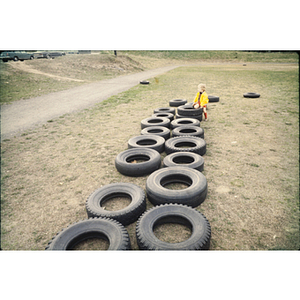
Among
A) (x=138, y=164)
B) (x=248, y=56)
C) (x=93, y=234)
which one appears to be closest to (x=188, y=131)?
(x=138, y=164)

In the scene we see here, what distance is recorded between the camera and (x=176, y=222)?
3.41m

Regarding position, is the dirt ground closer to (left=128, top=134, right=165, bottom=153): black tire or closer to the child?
(left=128, top=134, right=165, bottom=153): black tire

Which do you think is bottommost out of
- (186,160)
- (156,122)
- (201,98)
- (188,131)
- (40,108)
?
(186,160)

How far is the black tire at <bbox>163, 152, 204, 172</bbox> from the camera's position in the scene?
4629mm

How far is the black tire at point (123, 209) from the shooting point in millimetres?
3414

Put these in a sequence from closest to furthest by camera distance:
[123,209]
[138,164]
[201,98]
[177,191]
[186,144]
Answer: [123,209], [177,191], [138,164], [186,144], [201,98]

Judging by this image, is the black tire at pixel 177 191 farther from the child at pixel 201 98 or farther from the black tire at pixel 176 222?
the child at pixel 201 98

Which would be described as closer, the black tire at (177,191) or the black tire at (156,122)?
the black tire at (177,191)

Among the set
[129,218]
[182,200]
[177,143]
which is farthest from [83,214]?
[177,143]

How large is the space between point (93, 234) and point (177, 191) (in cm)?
158

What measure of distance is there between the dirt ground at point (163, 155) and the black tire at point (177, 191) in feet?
1.04

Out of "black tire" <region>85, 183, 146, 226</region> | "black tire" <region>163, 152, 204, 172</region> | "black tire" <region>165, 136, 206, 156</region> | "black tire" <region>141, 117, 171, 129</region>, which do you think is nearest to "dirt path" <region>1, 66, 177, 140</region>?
"black tire" <region>141, 117, 171, 129</region>

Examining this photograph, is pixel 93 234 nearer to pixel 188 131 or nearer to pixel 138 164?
pixel 138 164

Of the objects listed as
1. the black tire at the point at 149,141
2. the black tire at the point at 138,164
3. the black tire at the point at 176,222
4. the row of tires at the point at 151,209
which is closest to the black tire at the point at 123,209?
the row of tires at the point at 151,209
